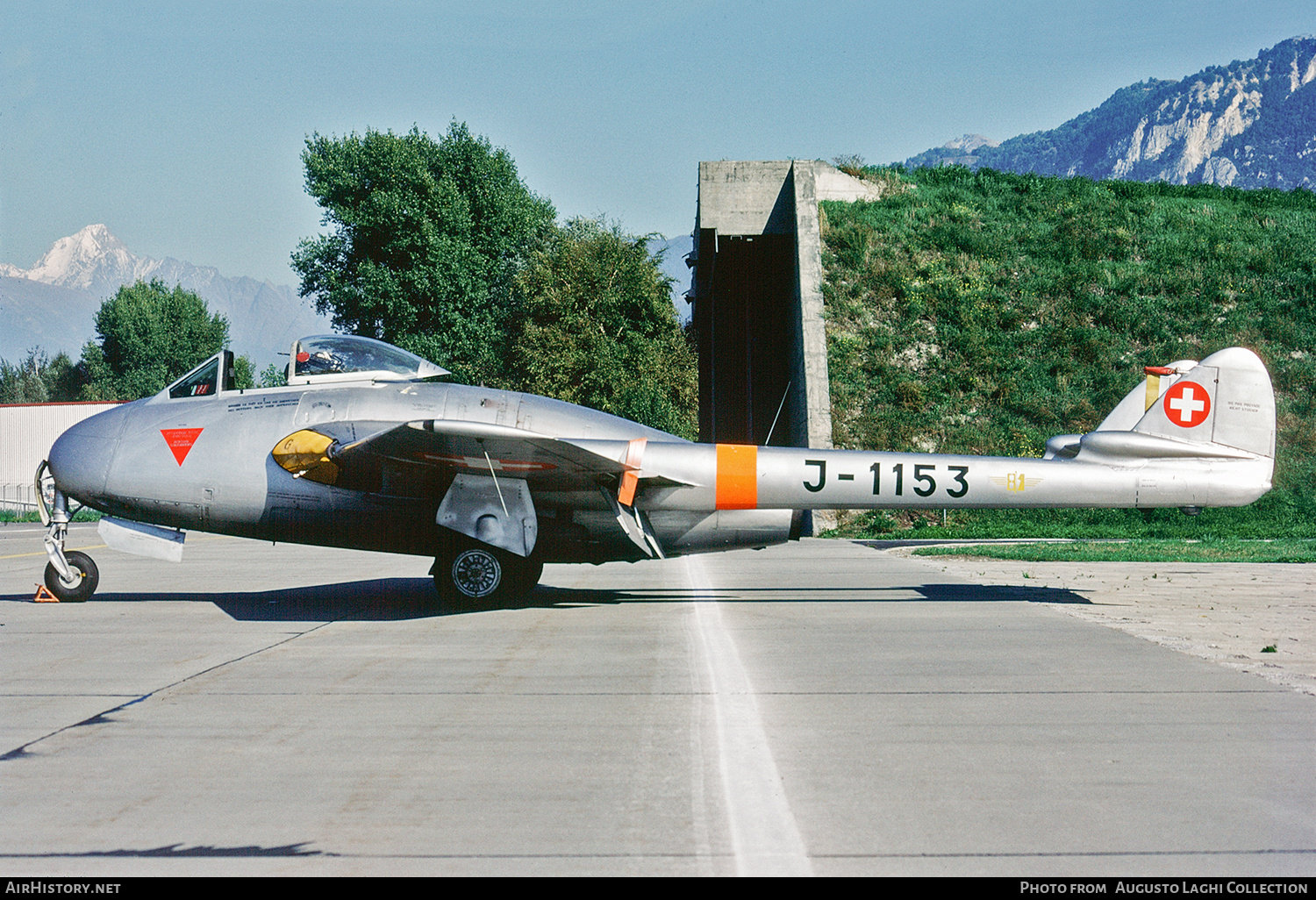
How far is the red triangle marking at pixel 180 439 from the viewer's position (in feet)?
34.9

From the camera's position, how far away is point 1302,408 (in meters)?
A: 25.8

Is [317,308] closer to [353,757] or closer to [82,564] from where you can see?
[82,564]

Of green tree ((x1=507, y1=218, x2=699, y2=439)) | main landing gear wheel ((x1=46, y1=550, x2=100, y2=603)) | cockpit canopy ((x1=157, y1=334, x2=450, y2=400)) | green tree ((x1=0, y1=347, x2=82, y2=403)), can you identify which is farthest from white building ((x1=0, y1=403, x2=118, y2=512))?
green tree ((x1=0, y1=347, x2=82, y2=403))

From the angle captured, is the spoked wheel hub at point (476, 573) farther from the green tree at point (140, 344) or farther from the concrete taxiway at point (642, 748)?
the green tree at point (140, 344)

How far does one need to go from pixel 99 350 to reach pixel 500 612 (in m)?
92.5

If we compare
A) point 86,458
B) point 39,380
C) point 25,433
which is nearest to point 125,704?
point 86,458

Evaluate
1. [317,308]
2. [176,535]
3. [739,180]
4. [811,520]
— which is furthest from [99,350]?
[176,535]

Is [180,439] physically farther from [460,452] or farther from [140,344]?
[140,344]

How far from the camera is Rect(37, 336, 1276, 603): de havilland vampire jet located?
10195 mm

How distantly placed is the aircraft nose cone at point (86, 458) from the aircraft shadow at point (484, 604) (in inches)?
60.5

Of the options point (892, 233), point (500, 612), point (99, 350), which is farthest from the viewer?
point (99, 350)

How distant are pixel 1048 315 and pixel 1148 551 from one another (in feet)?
42.7

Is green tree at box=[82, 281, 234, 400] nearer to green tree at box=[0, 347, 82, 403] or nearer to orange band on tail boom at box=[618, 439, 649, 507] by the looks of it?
green tree at box=[0, 347, 82, 403]

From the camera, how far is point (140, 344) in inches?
3435
